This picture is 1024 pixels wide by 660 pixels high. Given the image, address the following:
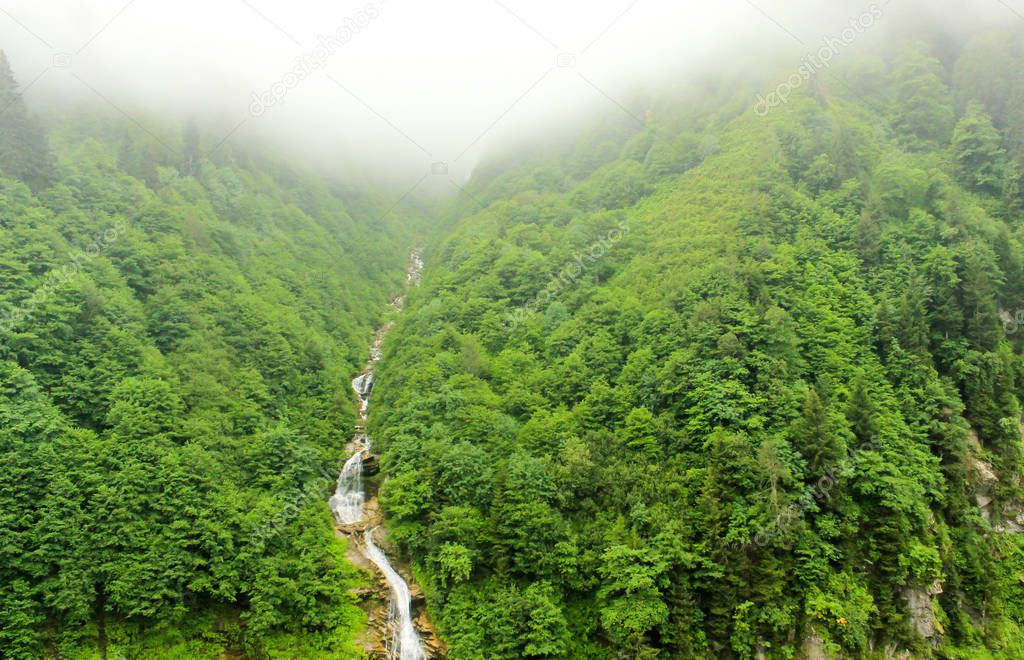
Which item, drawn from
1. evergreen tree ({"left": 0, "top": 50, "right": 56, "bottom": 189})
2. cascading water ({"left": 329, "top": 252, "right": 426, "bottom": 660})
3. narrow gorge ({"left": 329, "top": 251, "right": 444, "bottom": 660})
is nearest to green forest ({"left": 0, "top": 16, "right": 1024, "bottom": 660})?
evergreen tree ({"left": 0, "top": 50, "right": 56, "bottom": 189})

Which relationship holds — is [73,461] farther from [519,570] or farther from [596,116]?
[596,116]

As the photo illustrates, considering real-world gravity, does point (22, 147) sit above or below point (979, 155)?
above

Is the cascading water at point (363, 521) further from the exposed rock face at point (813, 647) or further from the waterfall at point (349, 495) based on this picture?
the exposed rock face at point (813, 647)

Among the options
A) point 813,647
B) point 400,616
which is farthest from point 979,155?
point 400,616

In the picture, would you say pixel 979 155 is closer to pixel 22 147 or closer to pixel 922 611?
pixel 922 611

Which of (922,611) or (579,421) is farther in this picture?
(579,421)

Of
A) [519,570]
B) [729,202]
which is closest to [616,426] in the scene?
[519,570]

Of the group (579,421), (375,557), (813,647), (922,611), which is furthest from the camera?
(579,421)
